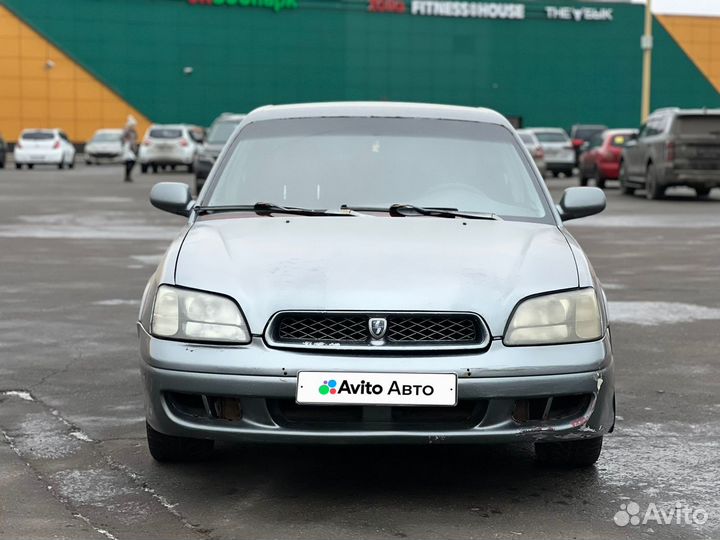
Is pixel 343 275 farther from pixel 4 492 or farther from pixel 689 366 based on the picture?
pixel 689 366

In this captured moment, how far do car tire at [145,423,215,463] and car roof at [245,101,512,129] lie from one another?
1838mm

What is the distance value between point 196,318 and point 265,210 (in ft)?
3.38

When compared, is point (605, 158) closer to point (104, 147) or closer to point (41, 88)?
point (104, 147)

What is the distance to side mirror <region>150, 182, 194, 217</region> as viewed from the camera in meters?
6.02

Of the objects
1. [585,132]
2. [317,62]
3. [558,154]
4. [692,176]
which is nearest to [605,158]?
[692,176]

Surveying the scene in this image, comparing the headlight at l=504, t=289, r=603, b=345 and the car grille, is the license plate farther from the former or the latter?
the headlight at l=504, t=289, r=603, b=345

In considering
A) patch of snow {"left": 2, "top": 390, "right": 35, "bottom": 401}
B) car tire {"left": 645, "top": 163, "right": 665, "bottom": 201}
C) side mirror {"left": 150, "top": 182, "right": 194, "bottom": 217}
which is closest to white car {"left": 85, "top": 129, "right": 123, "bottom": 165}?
car tire {"left": 645, "top": 163, "right": 665, "bottom": 201}

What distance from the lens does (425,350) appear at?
4355 mm

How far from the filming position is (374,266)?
15.1 feet

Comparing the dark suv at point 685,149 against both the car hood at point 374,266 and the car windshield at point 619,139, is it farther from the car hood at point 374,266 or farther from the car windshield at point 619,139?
the car hood at point 374,266

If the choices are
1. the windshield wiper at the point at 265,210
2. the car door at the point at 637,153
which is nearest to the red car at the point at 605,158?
the car door at the point at 637,153

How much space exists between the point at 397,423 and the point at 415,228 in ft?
3.36

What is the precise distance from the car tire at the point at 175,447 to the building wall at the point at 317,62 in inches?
2718

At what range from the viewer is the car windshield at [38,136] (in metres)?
48.9
